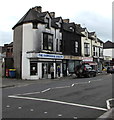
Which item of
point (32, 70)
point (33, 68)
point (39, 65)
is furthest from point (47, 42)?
point (32, 70)

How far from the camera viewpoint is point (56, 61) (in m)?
29.4

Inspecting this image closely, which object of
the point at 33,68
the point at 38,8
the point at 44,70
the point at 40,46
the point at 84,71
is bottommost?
the point at 84,71

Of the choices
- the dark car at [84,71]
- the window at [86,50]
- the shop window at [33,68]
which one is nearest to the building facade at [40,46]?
the shop window at [33,68]

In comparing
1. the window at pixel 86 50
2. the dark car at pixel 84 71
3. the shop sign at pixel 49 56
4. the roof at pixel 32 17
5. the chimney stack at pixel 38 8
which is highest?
the chimney stack at pixel 38 8

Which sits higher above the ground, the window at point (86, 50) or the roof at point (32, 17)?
the roof at point (32, 17)

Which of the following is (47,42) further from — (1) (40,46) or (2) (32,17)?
(2) (32,17)

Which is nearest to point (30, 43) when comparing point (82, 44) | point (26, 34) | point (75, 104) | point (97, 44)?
point (26, 34)

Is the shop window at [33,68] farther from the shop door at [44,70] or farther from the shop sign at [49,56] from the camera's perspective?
the shop sign at [49,56]

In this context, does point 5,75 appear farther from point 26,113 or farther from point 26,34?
point 26,113

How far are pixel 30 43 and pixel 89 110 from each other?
19.0 m

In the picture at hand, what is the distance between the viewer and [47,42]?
27875 mm

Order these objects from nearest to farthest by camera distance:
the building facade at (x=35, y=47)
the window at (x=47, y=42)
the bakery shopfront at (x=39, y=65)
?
the bakery shopfront at (x=39, y=65) < the building facade at (x=35, y=47) < the window at (x=47, y=42)

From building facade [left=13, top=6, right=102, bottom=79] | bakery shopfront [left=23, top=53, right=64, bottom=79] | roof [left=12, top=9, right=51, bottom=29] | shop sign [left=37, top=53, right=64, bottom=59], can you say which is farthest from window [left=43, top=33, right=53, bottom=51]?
roof [left=12, top=9, right=51, bottom=29]

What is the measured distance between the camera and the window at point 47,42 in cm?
2745
